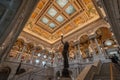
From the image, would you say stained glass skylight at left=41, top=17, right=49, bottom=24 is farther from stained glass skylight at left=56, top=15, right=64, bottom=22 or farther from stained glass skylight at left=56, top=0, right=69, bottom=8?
stained glass skylight at left=56, top=0, right=69, bottom=8

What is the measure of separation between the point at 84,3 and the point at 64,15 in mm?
3586

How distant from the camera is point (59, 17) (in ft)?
47.6

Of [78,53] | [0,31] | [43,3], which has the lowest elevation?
[0,31]

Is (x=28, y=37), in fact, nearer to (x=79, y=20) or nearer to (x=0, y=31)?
(x=79, y=20)

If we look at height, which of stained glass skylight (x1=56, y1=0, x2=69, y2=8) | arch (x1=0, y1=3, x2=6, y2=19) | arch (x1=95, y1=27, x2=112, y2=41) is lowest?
arch (x1=0, y1=3, x2=6, y2=19)

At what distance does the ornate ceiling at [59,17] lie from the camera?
12.0 metres

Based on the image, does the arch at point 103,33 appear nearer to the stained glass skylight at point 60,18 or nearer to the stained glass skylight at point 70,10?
the stained glass skylight at point 70,10

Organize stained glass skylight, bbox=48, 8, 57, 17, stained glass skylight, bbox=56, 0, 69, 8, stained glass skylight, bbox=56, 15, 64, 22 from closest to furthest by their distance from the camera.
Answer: stained glass skylight, bbox=56, 0, 69, 8 → stained glass skylight, bbox=48, 8, 57, 17 → stained glass skylight, bbox=56, 15, 64, 22

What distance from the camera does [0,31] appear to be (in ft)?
7.54

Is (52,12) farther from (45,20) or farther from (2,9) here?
(2,9)

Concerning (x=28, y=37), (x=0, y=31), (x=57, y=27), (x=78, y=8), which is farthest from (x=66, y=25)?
(x=0, y=31)

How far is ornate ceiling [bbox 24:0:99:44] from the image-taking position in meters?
12.0

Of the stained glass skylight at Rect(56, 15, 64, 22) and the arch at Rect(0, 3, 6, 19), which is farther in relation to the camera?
the stained glass skylight at Rect(56, 15, 64, 22)

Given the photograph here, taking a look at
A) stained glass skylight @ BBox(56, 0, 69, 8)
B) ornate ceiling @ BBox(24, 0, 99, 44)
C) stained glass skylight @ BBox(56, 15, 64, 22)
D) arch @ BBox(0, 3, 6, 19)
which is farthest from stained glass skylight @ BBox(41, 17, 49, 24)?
arch @ BBox(0, 3, 6, 19)
